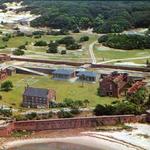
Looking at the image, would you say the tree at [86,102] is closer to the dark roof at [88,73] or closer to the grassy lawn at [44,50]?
the dark roof at [88,73]

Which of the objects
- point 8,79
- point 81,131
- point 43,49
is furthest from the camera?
point 43,49

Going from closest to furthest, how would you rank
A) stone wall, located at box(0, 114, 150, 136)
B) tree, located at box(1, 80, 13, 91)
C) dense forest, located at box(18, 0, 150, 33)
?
stone wall, located at box(0, 114, 150, 136), tree, located at box(1, 80, 13, 91), dense forest, located at box(18, 0, 150, 33)

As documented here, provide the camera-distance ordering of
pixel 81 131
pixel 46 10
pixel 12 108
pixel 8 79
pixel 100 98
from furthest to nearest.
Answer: pixel 46 10 → pixel 8 79 → pixel 100 98 → pixel 12 108 → pixel 81 131

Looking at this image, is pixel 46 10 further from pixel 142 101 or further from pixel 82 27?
pixel 142 101

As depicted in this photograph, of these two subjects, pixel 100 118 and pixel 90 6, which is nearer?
pixel 100 118

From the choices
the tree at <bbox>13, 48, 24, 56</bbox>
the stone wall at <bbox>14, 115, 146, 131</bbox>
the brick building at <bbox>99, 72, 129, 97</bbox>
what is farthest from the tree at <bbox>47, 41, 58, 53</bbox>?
the stone wall at <bbox>14, 115, 146, 131</bbox>

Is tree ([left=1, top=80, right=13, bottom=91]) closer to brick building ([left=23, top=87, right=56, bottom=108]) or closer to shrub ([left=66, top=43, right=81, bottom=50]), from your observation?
brick building ([left=23, top=87, right=56, bottom=108])

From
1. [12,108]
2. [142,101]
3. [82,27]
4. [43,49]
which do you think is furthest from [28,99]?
[82,27]
